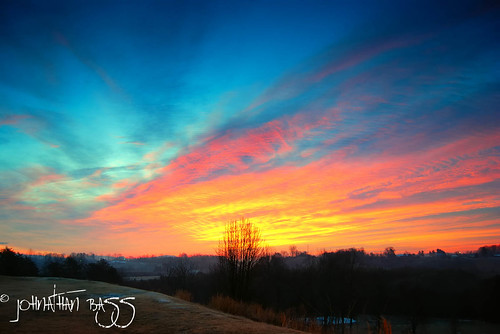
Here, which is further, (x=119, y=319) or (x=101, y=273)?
(x=101, y=273)

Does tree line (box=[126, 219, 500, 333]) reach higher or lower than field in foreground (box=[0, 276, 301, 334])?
lower


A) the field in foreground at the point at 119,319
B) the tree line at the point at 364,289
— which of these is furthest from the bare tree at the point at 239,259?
the tree line at the point at 364,289

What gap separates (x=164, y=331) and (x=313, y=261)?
62763mm

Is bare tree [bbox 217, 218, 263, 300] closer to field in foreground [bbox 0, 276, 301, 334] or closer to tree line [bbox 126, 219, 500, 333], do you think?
field in foreground [bbox 0, 276, 301, 334]

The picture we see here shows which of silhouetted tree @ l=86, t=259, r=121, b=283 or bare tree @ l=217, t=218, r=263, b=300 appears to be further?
silhouetted tree @ l=86, t=259, r=121, b=283

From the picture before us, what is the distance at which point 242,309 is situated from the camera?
13.3 metres

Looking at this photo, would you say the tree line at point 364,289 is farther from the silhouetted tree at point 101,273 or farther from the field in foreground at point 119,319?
the field in foreground at point 119,319

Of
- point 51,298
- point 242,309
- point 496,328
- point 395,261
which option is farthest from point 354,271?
point 51,298

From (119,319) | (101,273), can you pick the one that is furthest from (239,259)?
(101,273)

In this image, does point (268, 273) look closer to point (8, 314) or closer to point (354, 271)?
point (354, 271)

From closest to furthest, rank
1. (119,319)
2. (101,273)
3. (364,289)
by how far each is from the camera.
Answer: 1. (119,319)
2. (101,273)
3. (364,289)

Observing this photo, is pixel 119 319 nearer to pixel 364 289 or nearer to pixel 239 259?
pixel 239 259

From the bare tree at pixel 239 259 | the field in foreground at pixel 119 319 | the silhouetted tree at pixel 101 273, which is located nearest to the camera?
the field in foreground at pixel 119 319

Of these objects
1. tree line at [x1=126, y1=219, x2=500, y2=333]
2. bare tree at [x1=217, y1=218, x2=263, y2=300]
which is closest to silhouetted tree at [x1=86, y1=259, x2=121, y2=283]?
tree line at [x1=126, y1=219, x2=500, y2=333]
